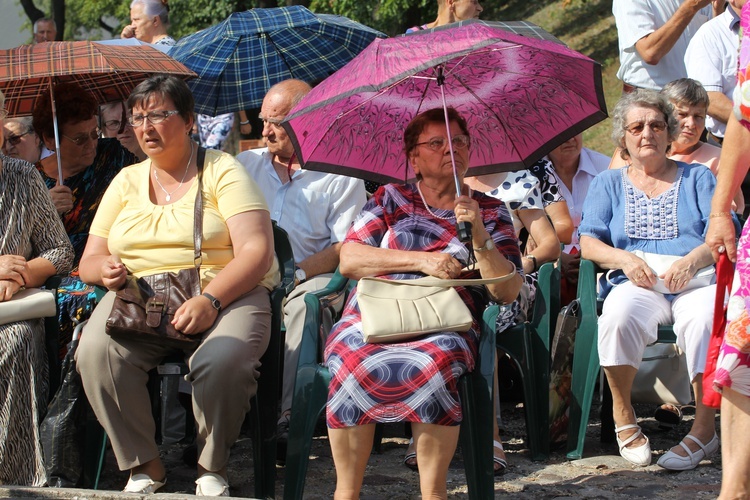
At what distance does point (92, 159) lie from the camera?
552 centimetres

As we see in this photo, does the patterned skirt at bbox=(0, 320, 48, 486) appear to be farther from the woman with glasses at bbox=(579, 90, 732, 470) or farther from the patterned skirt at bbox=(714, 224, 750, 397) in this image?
the patterned skirt at bbox=(714, 224, 750, 397)

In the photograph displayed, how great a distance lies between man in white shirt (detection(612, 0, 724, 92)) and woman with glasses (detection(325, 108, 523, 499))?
262 centimetres

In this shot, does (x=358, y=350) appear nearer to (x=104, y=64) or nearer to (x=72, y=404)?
(x=72, y=404)

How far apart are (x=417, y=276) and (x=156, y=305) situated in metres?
1.07

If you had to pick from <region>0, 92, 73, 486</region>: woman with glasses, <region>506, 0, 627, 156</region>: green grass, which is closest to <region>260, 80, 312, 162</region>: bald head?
<region>0, 92, 73, 486</region>: woman with glasses

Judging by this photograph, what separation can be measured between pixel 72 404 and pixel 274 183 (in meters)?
1.78

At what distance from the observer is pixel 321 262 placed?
5359 mm

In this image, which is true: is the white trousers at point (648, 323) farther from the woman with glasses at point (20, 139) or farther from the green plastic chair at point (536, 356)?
the woman with glasses at point (20, 139)

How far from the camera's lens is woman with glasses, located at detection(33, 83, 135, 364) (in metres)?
5.36

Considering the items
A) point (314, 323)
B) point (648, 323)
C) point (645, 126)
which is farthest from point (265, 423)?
point (645, 126)

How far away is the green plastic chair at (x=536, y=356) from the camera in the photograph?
15.6ft

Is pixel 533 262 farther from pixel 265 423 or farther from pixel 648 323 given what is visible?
pixel 265 423

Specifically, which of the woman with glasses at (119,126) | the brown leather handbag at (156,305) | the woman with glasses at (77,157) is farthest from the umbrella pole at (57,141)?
the brown leather handbag at (156,305)

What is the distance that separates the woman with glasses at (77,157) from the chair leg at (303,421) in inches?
68.0
